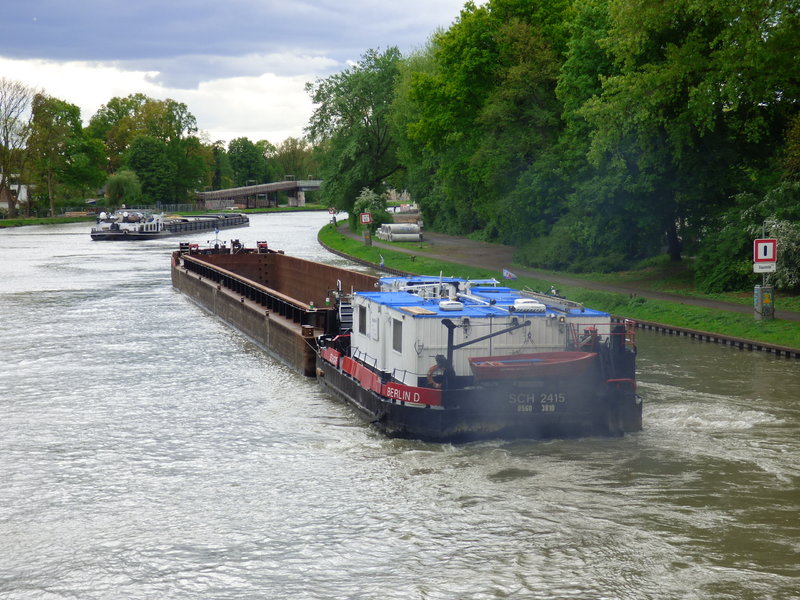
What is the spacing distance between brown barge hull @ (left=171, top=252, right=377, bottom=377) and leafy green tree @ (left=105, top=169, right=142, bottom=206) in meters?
111

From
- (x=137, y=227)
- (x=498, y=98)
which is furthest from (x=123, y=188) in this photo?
(x=498, y=98)

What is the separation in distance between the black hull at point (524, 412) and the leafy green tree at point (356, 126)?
234ft

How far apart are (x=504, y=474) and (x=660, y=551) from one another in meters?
4.18

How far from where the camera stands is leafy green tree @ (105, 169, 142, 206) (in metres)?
166

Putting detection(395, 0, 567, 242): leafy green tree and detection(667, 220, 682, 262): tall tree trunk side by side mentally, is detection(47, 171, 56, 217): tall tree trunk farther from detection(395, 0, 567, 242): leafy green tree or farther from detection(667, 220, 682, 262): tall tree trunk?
detection(667, 220, 682, 262): tall tree trunk

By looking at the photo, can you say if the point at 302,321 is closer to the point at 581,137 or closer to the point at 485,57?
the point at 581,137

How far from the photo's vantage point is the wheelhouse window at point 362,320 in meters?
24.4

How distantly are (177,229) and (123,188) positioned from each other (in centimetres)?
5682

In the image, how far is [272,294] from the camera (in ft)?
124

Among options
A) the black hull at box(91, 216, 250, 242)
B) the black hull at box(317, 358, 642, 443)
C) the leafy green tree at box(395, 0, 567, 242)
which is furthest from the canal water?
the black hull at box(91, 216, 250, 242)

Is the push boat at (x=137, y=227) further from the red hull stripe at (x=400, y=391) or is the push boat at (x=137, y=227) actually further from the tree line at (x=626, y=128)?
the red hull stripe at (x=400, y=391)

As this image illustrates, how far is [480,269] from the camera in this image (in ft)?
175

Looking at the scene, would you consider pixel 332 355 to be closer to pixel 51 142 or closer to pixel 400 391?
pixel 400 391

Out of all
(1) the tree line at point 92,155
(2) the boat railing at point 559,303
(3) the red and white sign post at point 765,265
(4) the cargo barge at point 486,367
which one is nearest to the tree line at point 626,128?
(3) the red and white sign post at point 765,265
